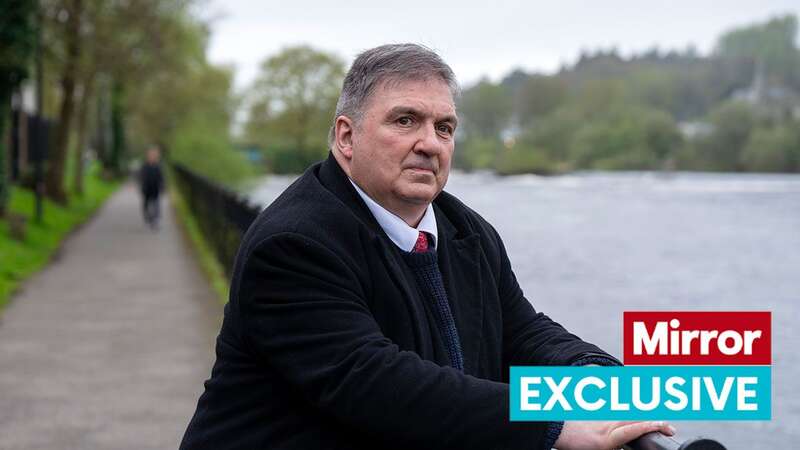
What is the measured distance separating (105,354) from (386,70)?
6.68 m

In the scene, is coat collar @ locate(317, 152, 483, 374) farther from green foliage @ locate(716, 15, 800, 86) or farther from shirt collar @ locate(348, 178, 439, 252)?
green foliage @ locate(716, 15, 800, 86)

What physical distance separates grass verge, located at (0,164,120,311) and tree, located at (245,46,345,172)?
1976 centimetres

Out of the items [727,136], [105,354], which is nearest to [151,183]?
[105,354]

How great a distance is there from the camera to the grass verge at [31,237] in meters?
12.6

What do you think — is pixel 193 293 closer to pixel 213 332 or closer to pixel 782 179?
pixel 213 332

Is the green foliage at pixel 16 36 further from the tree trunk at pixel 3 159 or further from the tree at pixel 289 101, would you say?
the tree at pixel 289 101

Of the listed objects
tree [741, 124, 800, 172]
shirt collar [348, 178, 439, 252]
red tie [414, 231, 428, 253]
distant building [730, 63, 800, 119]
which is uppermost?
distant building [730, 63, 800, 119]

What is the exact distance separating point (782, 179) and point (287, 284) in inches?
2877

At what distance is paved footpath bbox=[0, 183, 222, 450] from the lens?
20.1ft

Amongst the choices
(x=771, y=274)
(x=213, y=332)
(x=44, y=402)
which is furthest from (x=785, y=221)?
(x=44, y=402)

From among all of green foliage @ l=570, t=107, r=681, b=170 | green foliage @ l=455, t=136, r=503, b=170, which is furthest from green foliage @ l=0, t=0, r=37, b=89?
green foliage @ l=455, t=136, r=503, b=170

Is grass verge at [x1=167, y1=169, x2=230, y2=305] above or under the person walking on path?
under

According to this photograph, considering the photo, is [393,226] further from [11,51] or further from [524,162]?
[524,162]

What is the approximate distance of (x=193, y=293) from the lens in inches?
473
